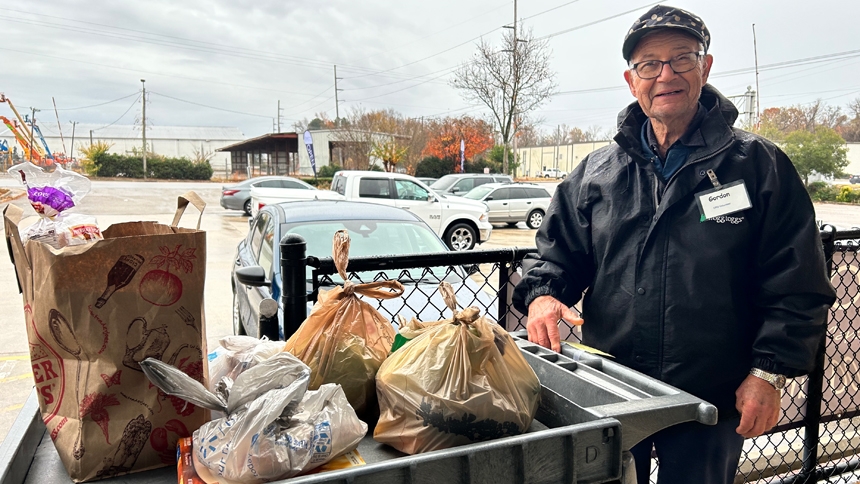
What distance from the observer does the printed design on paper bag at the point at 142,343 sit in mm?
1037

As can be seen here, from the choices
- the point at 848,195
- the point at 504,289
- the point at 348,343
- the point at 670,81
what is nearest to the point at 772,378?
the point at 670,81

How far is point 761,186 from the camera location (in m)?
1.71

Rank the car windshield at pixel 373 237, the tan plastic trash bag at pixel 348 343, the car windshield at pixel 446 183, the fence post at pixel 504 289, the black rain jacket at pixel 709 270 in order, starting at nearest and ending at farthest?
the tan plastic trash bag at pixel 348 343
the black rain jacket at pixel 709 270
the fence post at pixel 504 289
the car windshield at pixel 373 237
the car windshield at pixel 446 183

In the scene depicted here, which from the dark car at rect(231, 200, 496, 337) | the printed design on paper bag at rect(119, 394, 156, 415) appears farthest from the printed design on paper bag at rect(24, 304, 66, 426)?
the dark car at rect(231, 200, 496, 337)

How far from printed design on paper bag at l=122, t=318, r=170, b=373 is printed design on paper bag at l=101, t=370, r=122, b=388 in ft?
0.07

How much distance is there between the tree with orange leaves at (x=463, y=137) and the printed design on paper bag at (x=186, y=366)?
122 ft

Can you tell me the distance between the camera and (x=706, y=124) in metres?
1.81

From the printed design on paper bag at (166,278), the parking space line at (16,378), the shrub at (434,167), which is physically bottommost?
the parking space line at (16,378)

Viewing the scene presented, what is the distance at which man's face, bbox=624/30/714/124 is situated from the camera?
1814 mm

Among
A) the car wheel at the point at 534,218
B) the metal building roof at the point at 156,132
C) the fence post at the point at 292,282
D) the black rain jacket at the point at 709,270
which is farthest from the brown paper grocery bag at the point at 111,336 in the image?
the metal building roof at the point at 156,132

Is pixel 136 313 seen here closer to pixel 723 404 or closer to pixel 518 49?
pixel 723 404

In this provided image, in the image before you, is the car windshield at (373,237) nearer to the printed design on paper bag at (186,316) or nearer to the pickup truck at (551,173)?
the printed design on paper bag at (186,316)

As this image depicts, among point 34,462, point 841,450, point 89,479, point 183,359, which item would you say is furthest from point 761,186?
point 841,450

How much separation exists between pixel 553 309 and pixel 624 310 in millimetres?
257
